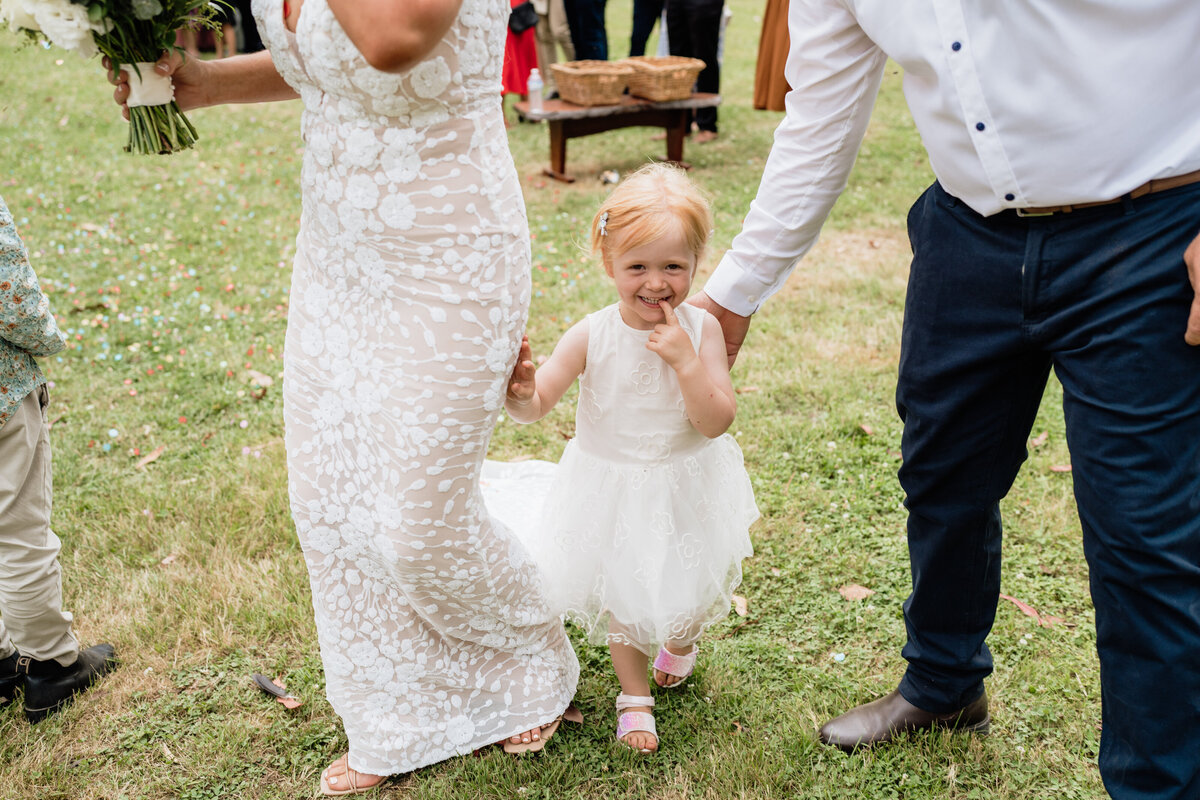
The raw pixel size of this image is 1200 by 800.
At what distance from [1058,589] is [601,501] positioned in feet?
5.65

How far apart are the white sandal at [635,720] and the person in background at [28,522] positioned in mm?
1627

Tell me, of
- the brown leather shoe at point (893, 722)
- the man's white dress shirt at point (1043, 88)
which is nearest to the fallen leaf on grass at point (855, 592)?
the brown leather shoe at point (893, 722)

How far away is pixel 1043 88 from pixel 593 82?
6.42m

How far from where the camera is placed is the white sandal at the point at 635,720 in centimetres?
270

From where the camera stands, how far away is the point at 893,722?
2.64 meters

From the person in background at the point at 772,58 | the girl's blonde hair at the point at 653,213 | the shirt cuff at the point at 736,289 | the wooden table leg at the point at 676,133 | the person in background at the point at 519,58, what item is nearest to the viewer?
the girl's blonde hair at the point at 653,213

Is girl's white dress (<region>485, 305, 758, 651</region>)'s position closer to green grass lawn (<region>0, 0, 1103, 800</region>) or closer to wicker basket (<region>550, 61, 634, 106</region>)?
green grass lawn (<region>0, 0, 1103, 800</region>)

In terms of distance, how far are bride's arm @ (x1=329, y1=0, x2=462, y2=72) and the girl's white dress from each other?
92 cm

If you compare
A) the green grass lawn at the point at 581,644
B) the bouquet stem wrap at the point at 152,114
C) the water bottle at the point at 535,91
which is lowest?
the green grass lawn at the point at 581,644

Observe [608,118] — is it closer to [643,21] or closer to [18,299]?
[643,21]

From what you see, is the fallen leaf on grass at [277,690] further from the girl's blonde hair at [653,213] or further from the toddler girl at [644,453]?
the girl's blonde hair at [653,213]

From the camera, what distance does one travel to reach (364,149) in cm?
204

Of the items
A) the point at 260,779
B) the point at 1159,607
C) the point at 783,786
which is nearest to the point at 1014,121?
the point at 1159,607

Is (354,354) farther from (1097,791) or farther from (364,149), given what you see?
(1097,791)
